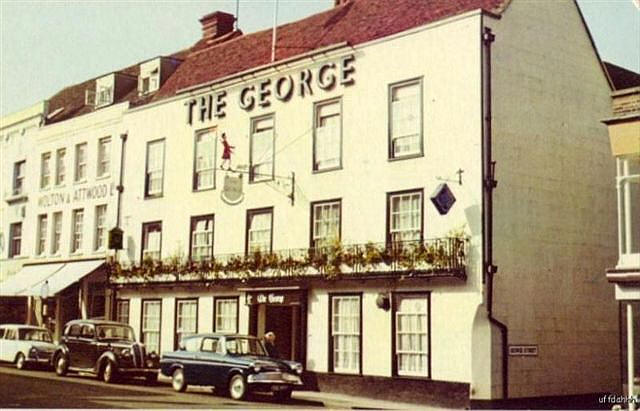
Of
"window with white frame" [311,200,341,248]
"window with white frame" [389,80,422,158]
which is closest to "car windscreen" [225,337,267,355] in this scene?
"window with white frame" [311,200,341,248]

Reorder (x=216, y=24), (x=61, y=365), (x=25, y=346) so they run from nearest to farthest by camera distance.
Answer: (x=61, y=365), (x=25, y=346), (x=216, y=24)

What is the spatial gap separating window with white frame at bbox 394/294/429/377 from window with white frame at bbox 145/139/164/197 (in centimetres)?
877

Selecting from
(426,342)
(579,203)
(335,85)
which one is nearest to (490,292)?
(426,342)

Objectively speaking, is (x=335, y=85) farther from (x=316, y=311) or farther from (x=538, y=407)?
(x=538, y=407)

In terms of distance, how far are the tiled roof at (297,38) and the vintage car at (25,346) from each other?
22.6 feet

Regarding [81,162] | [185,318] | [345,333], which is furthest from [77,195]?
[345,333]

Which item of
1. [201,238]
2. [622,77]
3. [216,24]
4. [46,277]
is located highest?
[216,24]

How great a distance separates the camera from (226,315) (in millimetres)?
21266

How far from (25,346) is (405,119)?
10821 mm

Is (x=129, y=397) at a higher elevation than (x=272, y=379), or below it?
below

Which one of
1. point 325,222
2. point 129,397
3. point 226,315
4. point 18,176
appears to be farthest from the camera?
point 18,176

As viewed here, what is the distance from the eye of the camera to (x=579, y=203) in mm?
18078

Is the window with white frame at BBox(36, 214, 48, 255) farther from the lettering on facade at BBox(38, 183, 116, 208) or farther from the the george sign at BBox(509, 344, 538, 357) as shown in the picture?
the the george sign at BBox(509, 344, 538, 357)

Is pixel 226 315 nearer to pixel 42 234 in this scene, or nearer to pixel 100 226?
pixel 100 226
